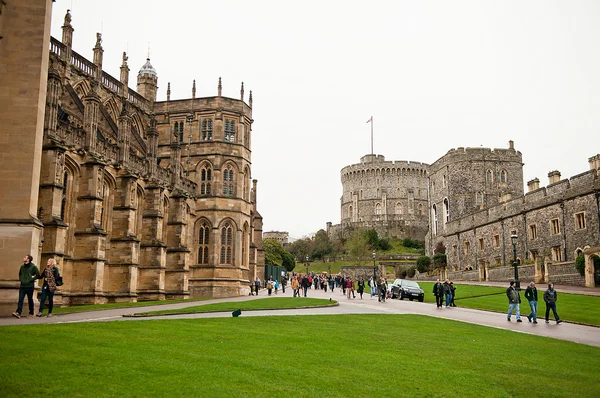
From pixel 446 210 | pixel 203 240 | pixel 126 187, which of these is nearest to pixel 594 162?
pixel 203 240

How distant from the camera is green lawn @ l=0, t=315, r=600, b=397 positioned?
7.64 meters

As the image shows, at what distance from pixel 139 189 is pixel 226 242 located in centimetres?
981

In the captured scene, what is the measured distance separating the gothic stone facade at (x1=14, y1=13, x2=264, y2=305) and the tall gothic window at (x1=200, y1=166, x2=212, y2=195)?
3.1 inches

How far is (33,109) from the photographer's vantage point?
17.0 m

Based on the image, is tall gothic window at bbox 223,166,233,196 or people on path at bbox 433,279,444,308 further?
tall gothic window at bbox 223,166,233,196

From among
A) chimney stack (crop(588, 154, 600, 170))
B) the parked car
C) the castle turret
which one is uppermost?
the castle turret

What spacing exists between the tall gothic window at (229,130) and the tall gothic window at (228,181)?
2366 mm

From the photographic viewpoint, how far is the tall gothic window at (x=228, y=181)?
44.3 metres

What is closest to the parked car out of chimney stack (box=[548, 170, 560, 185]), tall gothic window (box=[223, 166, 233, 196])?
tall gothic window (box=[223, 166, 233, 196])

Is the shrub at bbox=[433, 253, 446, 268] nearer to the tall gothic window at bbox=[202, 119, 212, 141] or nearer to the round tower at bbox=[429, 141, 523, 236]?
the round tower at bbox=[429, 141, 523, 236]

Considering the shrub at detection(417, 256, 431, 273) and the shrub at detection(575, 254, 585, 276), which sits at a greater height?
the shrub at detection(417, 256, 431, 273)

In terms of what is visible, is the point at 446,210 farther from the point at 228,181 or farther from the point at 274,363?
the point at 274,363

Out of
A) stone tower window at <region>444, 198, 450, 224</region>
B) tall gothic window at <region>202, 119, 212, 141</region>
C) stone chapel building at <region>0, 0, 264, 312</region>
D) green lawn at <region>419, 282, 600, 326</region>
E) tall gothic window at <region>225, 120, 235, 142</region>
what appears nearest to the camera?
stone chapel building at <region>0, 0, 264, 312</region>

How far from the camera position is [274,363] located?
959 centimetres
